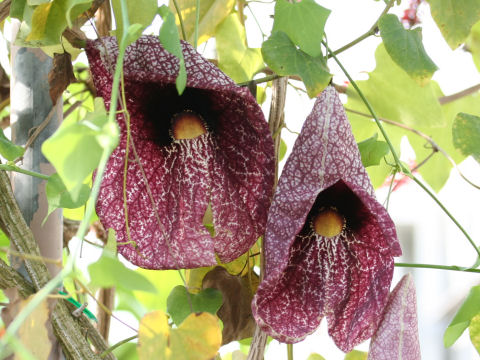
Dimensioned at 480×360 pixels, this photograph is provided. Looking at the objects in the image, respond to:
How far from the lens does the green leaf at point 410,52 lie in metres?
0.48

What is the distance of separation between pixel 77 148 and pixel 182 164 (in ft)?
0.68

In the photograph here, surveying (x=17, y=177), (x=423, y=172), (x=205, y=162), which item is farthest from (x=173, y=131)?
(x=423, y=172)

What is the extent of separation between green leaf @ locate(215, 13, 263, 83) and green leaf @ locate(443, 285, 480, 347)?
296 millimetres

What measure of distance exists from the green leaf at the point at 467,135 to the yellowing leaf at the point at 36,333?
1.19 feet

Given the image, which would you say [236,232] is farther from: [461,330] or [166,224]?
[461,330]

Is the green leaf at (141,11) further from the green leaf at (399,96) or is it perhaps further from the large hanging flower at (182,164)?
the green leaf at (399,96)

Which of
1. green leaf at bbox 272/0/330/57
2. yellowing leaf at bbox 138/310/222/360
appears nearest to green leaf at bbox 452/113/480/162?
green leaf at bbox 272/0/330/57

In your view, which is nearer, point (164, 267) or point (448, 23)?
point (164, 267)

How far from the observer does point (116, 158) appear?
1.43ft

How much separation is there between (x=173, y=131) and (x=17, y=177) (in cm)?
16

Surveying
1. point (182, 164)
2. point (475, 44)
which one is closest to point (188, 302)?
point (182, 164)

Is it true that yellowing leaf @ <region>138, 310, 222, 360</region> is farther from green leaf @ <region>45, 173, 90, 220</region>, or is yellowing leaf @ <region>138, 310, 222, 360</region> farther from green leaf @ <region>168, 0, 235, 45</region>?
green leaf @ <region>168, 0, 235, 45</region>

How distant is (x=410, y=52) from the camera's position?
0.48 meters

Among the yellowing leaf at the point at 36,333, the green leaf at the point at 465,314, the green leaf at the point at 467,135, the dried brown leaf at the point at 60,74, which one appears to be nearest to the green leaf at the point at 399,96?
the green leaf at the point at 467,135
